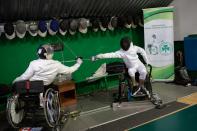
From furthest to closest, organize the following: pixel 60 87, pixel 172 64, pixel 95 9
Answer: pixel 172 64 < pixel 95 9 < pixel 60 87

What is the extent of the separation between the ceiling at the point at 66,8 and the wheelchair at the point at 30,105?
1.65m

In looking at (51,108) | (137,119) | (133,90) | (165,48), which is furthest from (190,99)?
(51,108)

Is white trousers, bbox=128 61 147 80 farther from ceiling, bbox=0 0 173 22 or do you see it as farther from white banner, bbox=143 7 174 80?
ceiling, bbox=0 0 173 22

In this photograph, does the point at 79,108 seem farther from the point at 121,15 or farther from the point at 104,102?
the point at 121,15

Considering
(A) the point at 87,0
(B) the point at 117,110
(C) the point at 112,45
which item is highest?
(A) the point at 87,0

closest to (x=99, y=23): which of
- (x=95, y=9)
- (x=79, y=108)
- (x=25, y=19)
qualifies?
(x=95, y=9)

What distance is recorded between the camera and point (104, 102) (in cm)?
475

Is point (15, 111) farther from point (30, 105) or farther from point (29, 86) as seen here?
point (29, 86)

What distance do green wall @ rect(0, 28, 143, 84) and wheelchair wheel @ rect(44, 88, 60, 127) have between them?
5.01 ft

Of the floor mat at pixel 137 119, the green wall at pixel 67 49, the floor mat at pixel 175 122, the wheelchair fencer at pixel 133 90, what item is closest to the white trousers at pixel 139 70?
the wheelchair fencer at pixel 133 90

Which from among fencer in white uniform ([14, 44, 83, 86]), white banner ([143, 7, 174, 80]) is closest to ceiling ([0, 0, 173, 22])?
white banner ([143, 7, 174, 80])

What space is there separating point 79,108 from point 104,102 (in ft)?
1.78

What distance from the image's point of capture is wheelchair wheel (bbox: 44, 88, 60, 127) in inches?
130

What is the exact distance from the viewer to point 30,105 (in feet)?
11.7
